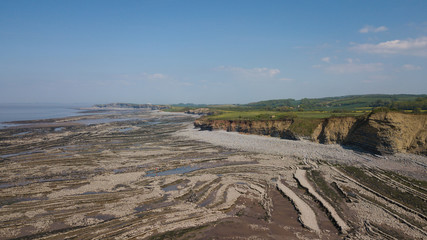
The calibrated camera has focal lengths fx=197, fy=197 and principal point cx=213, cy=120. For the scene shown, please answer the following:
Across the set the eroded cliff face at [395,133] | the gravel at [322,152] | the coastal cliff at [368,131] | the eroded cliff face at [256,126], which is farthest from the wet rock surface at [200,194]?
the eroded cliff face at [256,126]

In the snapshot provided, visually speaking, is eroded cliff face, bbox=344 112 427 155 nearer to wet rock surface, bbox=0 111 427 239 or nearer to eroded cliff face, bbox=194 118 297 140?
wet rock surface, bbox=0 111 427 239

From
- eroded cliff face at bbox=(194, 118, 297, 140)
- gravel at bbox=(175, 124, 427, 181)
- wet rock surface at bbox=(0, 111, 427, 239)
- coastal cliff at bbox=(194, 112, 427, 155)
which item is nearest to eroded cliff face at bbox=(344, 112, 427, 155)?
coastal cliff at bbox=(194, 112, 427, 155)

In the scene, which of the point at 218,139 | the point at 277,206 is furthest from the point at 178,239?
the point at 218,139

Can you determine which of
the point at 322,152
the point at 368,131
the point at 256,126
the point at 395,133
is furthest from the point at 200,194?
the point at 256,126

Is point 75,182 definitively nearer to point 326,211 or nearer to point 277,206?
point 277,206

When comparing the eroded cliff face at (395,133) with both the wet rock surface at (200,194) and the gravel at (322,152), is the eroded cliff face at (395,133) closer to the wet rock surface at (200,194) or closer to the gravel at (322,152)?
the gravel at (322,152)

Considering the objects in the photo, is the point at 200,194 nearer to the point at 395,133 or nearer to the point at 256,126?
the point at 395,133

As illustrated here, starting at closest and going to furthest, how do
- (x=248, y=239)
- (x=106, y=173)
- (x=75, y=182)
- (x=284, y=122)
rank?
1. (x=248, y=239)
2. (x=75, y=182)
3. (x=106, y=173)
4. (x=284, y=122)
